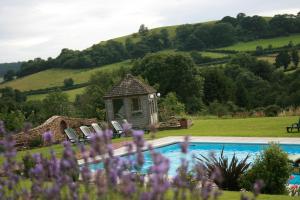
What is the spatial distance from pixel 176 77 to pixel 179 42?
140ft

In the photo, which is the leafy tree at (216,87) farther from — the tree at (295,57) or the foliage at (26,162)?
the foliage at (26,162)

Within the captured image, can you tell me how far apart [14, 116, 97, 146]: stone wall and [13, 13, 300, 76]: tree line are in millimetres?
51502

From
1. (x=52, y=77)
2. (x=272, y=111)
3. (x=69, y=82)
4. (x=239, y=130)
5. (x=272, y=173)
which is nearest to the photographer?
(x=272, y=173)

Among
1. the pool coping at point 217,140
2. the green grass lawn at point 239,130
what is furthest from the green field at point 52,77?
the pool coping at point 217,140

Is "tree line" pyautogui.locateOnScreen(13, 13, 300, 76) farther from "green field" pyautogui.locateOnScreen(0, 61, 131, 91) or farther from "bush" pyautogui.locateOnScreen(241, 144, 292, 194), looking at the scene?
"bush" pyautogui.locateOnScreen(241, 144, 292, 194)

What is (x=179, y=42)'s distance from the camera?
88.1 meters

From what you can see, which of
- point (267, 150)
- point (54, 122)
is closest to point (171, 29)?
point (54, 122)

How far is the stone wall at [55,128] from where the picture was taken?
22.6 metres

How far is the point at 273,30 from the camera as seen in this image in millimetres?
85125

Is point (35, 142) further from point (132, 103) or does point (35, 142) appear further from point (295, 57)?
point (295, 57)

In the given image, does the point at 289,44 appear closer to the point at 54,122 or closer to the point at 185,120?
the point at 185,120

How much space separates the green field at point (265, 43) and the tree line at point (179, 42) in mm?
1667

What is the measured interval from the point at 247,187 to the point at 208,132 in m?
13.4

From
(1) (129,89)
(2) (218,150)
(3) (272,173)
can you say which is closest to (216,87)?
(1) (129,89)
